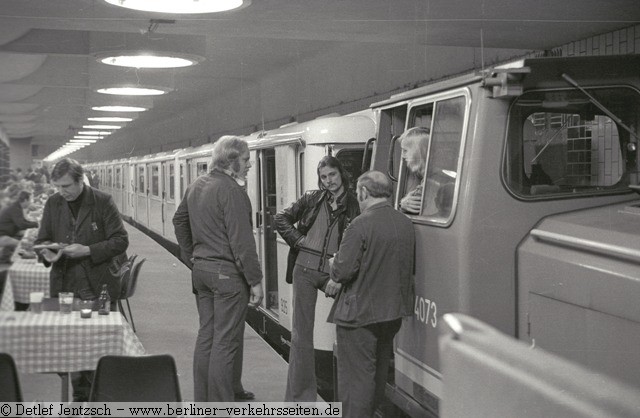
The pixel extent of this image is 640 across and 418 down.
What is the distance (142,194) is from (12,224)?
195 centimetres

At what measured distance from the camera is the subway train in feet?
6.24

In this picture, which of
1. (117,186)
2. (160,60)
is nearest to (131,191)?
(117,186)

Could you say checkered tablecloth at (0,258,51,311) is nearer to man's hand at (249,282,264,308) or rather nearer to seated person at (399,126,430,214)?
man's hand at (249,282,264,308)

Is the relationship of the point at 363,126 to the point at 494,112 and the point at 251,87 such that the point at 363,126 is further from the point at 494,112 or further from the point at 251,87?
the point at 251,87

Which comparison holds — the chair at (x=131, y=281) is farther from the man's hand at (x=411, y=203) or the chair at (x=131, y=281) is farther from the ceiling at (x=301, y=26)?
the man's hand at (x=411, y=203)

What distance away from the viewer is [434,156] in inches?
101

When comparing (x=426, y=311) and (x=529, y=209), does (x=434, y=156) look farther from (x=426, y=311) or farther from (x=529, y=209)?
(x=426, y=311)

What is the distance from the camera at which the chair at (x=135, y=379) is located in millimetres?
1895

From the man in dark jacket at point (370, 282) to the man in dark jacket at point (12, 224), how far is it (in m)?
1.73

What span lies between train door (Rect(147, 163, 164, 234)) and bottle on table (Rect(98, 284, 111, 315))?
282 millimetres

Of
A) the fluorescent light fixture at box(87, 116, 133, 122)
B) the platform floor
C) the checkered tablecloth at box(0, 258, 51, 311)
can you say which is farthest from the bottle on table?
the fluorescent light fixture at box(87, 116, 133, 122)

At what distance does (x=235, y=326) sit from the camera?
2.89 metres

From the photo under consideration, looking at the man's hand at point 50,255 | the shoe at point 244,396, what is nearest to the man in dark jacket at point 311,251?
the shoe at point 244,396

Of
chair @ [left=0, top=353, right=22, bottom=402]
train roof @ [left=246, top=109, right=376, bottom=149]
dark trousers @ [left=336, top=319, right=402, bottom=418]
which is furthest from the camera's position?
train roof @ [left=246, top=109, right=376, bottom=149]
